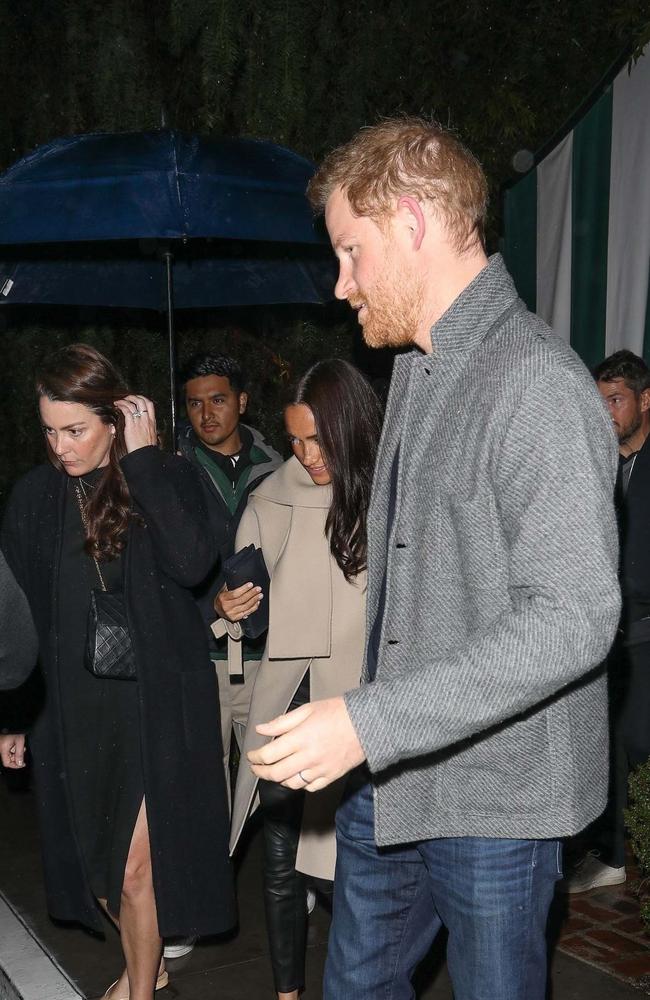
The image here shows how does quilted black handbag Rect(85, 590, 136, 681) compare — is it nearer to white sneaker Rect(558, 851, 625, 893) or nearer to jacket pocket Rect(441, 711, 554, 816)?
jacket pocket Rect(441, 711, 554, 816)

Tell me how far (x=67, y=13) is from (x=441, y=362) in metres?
5.35

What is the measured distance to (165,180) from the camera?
14.5ft

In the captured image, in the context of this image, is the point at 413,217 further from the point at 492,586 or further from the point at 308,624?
the point at 308,624

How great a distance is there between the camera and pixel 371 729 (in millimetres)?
1794

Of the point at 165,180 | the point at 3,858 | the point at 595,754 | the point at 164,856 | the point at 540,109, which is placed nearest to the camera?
the point at 595,754

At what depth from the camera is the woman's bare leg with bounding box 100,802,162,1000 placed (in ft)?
12.5

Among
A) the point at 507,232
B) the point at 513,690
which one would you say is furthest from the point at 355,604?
the point at 507,232

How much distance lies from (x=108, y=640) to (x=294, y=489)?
0.92 m

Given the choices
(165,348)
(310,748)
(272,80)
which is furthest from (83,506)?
(165,348)

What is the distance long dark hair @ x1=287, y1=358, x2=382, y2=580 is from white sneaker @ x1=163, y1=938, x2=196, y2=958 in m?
1.76

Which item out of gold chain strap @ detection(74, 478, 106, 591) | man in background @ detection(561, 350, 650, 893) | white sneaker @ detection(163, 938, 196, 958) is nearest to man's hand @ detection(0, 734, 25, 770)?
gold chain strap @ detection(74, 478, 106, 591)

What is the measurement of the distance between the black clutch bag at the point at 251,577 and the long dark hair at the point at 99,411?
487 mm

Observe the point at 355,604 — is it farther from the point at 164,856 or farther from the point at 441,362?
the point at 441,362

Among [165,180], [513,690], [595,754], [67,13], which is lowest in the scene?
[595,754]
